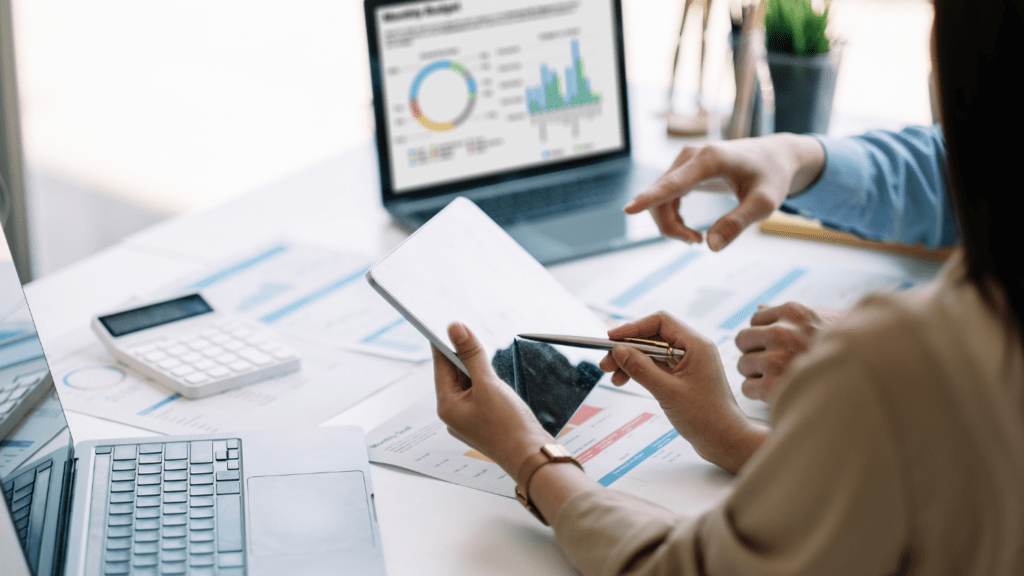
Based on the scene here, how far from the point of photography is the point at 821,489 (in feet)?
1.59

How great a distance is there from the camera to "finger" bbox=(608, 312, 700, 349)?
0.89 metres

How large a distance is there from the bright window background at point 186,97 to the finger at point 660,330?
203 centimetres

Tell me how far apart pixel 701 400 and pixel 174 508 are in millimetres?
484

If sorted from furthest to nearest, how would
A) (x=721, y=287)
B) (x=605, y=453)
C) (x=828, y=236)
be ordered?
1. (x=828, y=236)
2. (x=721, y=287)
3. (x=605, y=453)

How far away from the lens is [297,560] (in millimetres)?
717

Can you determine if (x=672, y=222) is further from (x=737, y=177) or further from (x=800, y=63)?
(x=800, y=63)

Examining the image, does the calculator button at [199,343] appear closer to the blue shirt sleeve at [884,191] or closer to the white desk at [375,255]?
the white desk at [375,255]

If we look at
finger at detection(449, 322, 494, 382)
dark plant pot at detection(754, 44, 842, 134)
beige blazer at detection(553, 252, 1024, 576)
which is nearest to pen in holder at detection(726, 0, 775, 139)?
dark plant pot at detection(754, 44, 842, 134)

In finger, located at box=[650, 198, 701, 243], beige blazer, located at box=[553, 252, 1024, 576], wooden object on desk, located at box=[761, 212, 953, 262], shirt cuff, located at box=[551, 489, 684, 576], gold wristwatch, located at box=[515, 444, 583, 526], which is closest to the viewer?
beige blazer, located at box=[553, 252, 1024, 576]

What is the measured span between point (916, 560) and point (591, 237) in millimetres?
892

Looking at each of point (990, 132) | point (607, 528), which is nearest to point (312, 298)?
point (607, 528)

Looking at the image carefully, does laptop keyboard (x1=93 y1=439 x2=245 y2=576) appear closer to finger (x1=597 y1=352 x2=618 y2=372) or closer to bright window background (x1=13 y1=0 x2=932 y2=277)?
finger (x1=597 y1=352 x2=618 y2=372)

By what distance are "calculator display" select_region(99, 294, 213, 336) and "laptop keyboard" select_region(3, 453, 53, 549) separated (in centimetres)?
38

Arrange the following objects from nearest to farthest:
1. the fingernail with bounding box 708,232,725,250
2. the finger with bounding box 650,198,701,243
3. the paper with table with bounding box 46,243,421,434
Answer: the paper with table with bounding box 46,243,421,434 → the fingernail with bounding box 708,232,725,250 → the finger with bounding box 650,198,701,243
